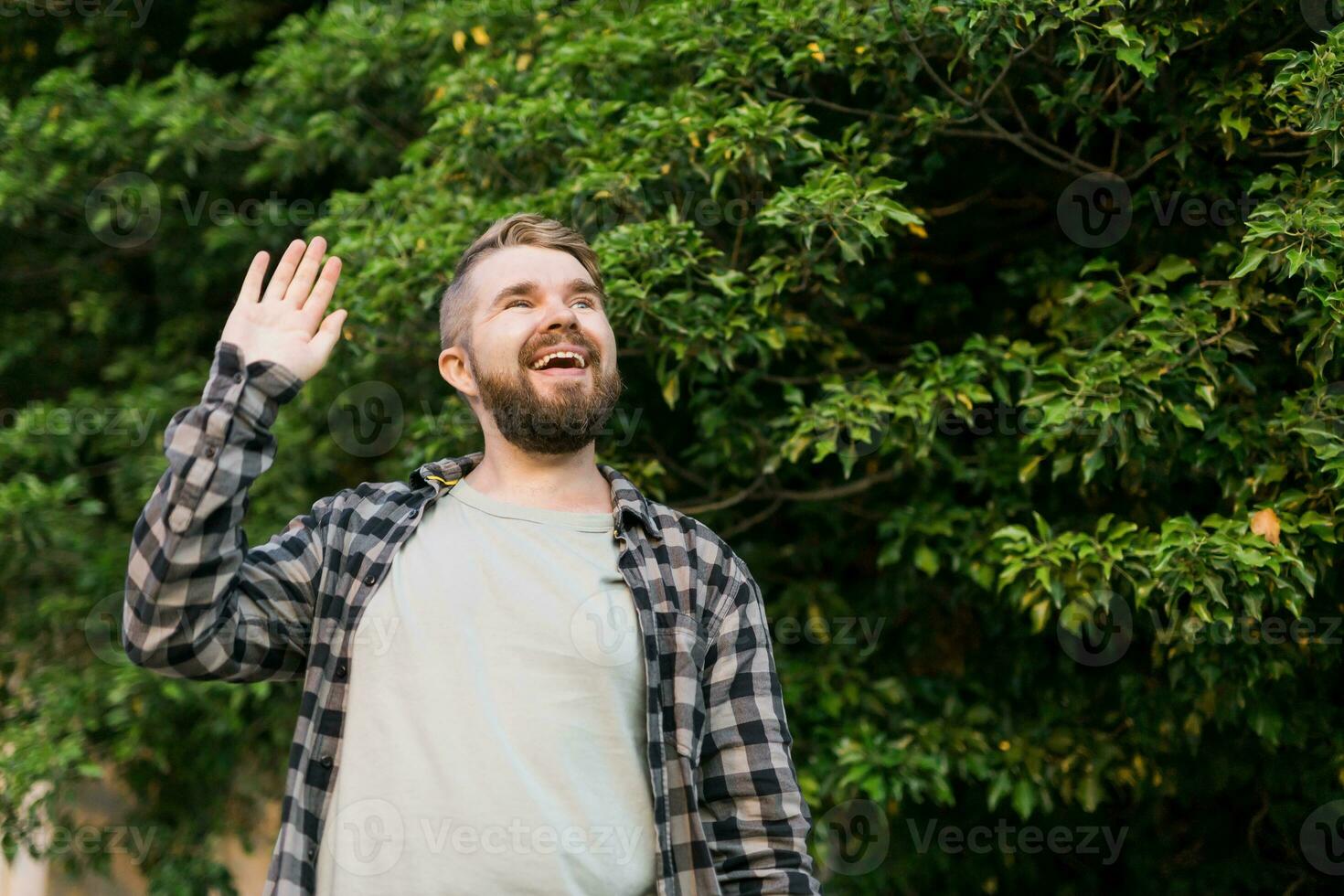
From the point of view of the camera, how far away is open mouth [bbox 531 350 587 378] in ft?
7.20

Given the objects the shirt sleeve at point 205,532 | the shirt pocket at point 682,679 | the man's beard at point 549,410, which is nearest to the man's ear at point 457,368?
the man's beard at point 549,410

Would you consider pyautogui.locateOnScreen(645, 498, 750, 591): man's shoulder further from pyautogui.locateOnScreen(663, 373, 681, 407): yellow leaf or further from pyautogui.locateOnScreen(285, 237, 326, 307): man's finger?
pyautogui.locateOnScreen(663, 373, 681, 407): yellow leaf

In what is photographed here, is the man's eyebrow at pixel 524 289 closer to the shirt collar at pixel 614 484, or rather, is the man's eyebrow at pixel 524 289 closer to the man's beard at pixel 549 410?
the man's beard at pixel 549 410

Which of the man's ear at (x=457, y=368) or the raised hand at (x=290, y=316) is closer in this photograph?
the raised hand at (x=290, y=316)

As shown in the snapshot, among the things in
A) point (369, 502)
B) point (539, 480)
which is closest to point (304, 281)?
point (369, 502)

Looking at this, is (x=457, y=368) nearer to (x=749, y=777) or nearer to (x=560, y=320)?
(x=560, y=320)

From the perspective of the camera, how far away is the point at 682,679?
79.4 inches

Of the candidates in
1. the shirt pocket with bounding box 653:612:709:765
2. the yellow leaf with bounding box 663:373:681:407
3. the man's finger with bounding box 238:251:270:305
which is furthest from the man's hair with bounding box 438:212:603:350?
the yellow leaf with bounding box 663:373:681:407

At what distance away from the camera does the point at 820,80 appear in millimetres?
3820

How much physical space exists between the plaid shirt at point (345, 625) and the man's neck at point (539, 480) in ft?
0.22

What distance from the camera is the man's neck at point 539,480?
220 cm

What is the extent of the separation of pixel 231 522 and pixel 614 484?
0.69m

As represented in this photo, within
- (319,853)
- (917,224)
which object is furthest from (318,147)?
(319,853)

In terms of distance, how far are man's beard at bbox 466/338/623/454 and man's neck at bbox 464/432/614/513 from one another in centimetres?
2
